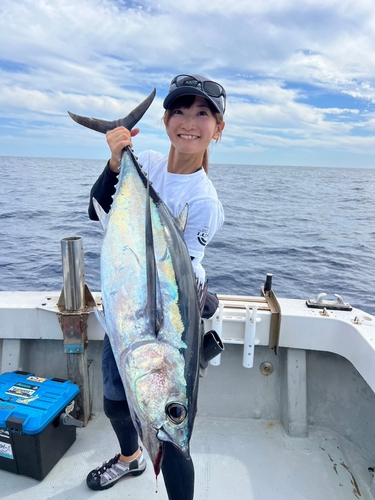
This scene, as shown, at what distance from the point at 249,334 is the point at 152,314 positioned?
4.72 feet

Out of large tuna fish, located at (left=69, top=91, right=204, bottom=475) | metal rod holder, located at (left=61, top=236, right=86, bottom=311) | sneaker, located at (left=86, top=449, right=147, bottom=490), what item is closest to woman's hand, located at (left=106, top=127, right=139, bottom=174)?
large tuna fish, located at (left=69, top=91, right=204, bottom=475)

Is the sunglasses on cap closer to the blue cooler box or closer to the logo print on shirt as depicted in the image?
the logo print on shirt

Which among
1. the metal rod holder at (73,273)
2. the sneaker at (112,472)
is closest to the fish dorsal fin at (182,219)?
the metal rod holder at (73,273)

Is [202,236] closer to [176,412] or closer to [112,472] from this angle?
[176,412]

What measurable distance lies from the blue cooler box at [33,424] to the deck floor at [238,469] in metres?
0.09

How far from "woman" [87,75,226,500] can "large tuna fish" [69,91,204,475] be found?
0.22m

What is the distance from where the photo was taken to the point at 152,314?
48.5 inches

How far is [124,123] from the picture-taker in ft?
5.74

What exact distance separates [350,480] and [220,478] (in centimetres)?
78

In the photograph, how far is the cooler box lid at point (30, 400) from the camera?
2.07 m

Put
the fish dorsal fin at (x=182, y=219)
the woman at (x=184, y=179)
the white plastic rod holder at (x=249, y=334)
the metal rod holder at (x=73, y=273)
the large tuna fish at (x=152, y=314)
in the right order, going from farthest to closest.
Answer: the white plastic rod holder at (x=249, y=334) → the metal rod holder at (x=73, y=273) → the woman at (x=184, y=179) → the fish dorsal fin at (x=182, y=219) → the large tuna fish at (x=152, y=314)

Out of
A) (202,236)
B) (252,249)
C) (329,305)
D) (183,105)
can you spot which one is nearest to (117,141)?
(183,105)

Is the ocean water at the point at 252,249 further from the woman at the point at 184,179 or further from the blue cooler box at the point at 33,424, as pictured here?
the woman at the point at 184,179

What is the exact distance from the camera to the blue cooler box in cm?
209
